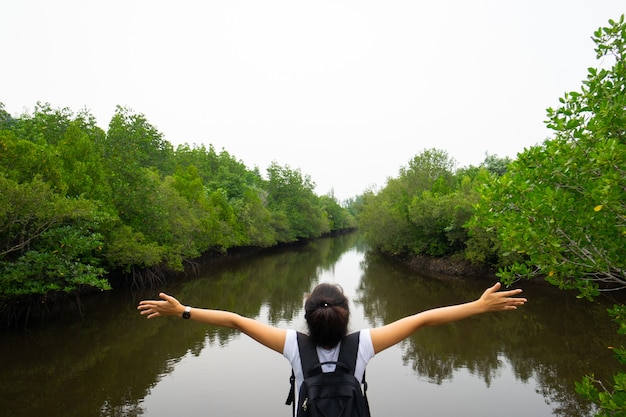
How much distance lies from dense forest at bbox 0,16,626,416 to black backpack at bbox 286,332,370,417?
122 inches

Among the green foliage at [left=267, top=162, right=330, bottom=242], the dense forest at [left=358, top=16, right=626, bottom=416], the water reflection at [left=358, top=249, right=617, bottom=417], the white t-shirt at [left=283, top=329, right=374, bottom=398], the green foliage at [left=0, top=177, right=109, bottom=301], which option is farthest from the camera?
the green foliage at [left=267, top=162, right=330, bottom=242]

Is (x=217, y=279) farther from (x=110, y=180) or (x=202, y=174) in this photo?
(x=202, y=174)

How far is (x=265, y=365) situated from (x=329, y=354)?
339 inches

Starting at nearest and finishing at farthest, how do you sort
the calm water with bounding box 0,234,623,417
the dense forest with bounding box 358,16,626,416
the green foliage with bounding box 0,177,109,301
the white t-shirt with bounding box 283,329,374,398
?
the white t-shirt with bounding box 283,329,374,398, the dense forest with bounding box 358,16,626,416, the calm water with bounding box 0,234,623,417, the green foliage with bounding box 0,177,109,301

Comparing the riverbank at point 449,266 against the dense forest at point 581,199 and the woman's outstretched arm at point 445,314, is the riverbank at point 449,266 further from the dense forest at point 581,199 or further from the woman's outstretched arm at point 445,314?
the woman's outstretched arm at point 445,314

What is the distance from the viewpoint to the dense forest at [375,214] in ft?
13.8

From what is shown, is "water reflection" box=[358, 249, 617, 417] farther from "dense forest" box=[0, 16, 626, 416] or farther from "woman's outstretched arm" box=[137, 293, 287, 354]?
"woman's outstretched arm" box=[137, 293, 287, 354]

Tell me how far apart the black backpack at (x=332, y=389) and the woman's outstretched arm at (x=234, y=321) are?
0.64 feet

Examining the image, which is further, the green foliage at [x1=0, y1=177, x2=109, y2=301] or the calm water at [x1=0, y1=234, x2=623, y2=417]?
the green foliage at [x1=0, y1=177, x2=109, y2=301]

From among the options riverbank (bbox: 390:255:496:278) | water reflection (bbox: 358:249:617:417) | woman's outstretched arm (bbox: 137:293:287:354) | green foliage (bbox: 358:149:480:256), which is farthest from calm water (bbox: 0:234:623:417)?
green foliage (bbox: 358:149:480:256)

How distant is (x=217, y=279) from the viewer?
77.0 feet

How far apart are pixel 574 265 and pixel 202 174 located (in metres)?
47.5

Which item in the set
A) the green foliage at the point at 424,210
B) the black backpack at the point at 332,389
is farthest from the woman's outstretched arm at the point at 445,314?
the green foliage at the point at 424,210

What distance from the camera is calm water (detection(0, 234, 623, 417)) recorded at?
7.60m
